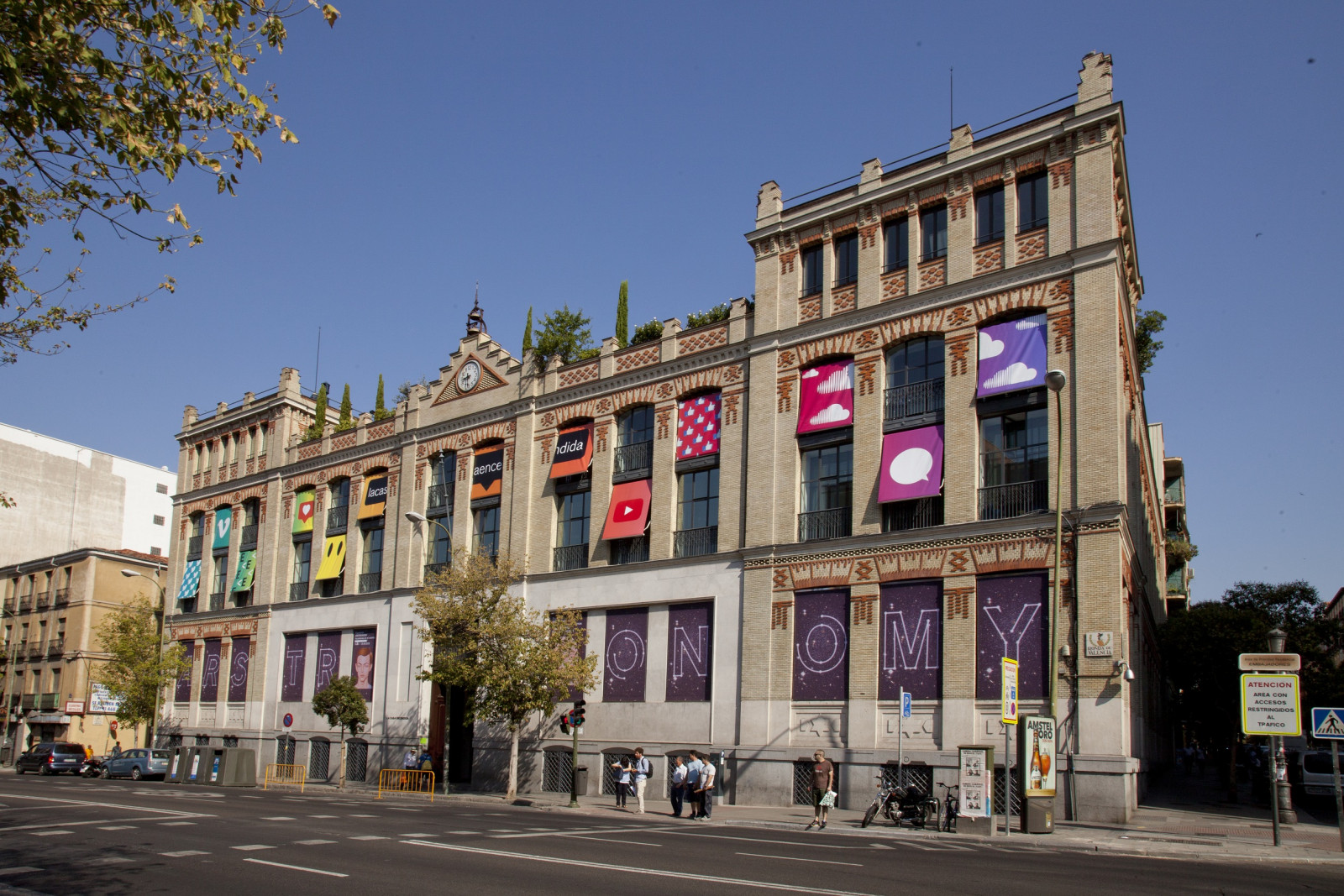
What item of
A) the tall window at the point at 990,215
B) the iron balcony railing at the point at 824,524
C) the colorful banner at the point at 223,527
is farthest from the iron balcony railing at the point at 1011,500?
the colorful banner at the point at 223,527

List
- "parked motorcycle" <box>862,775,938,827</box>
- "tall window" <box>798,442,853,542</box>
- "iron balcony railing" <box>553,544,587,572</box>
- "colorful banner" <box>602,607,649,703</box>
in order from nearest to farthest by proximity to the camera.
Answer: "parked motorcycle" <box>862,775,938,827</box> < "tall window" <box>798,442,853,542</box> < "colorful banner" <box>602,607,649,703</box> < "iron balcony railing" <box>553,544,587,572</box>

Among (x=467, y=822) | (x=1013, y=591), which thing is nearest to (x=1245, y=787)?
(x=1013, y=591)

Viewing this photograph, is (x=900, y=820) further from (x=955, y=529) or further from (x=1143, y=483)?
(x=1143, y=483)

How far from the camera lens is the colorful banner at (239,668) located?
50688mm

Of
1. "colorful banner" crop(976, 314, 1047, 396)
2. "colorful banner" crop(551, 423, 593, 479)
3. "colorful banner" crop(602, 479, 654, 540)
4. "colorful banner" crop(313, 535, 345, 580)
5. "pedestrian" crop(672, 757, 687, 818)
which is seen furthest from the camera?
"colorful banner" crop(313, 535, 345, 580)

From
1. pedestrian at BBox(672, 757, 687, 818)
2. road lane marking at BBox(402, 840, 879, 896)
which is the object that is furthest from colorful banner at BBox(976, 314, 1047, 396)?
road lane marking at BBox(402, 840, 879, 896)

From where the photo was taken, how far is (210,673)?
52.8 m

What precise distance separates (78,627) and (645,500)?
47.8 meters

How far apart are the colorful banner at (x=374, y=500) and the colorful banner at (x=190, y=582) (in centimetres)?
1372

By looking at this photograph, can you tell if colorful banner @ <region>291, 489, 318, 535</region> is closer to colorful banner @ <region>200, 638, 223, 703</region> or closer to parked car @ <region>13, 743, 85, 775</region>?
colorful banner @ <region>200, 638, 223, 703</region>

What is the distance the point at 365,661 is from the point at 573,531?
12235 mm

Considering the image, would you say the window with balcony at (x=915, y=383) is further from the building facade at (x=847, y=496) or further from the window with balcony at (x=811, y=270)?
the window with balcony at (x=811, y=270)

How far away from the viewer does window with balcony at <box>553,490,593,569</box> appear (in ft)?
125

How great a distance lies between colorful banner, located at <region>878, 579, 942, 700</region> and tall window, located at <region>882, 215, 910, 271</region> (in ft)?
31.1
